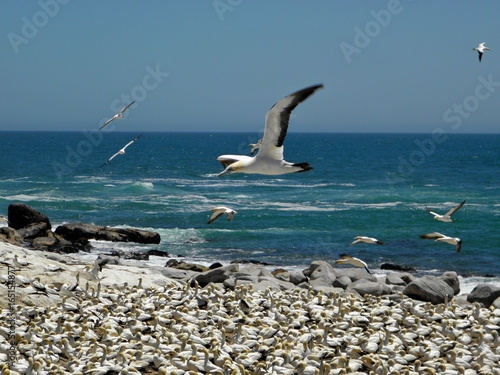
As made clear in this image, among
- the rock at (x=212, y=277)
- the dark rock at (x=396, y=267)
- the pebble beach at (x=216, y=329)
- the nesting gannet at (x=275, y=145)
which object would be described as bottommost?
the dark rock at (x=396, y=267)

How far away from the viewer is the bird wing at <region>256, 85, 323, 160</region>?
27.8 ft

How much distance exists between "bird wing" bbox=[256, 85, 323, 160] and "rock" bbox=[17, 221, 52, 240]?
→ 2279cm

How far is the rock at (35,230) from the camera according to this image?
29.6m

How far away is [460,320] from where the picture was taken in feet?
48.1

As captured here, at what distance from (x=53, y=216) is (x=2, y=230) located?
1236 centimetres

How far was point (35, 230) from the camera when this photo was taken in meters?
29.8

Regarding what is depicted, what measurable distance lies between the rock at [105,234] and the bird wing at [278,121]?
2268 centimetres

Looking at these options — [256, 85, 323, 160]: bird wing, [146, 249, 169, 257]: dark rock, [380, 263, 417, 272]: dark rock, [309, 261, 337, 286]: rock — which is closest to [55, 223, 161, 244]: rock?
[146, 249, 169, 257]: dark rock

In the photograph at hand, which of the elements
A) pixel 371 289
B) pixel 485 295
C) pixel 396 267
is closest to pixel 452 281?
pixel 485 295

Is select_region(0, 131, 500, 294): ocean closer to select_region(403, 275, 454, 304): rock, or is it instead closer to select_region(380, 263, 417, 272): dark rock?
select_region(380, 263, 417, 272): dark rock

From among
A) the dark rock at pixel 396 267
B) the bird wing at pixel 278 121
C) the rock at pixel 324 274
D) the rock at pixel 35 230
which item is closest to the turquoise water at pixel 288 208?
the dark rock at pixel 396 267

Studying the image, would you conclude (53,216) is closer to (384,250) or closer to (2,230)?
(2,230)

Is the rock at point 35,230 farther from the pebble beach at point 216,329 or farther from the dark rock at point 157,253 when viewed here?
the pebble beach at point 216,329

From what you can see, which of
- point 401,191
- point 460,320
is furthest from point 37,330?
point 401,191
